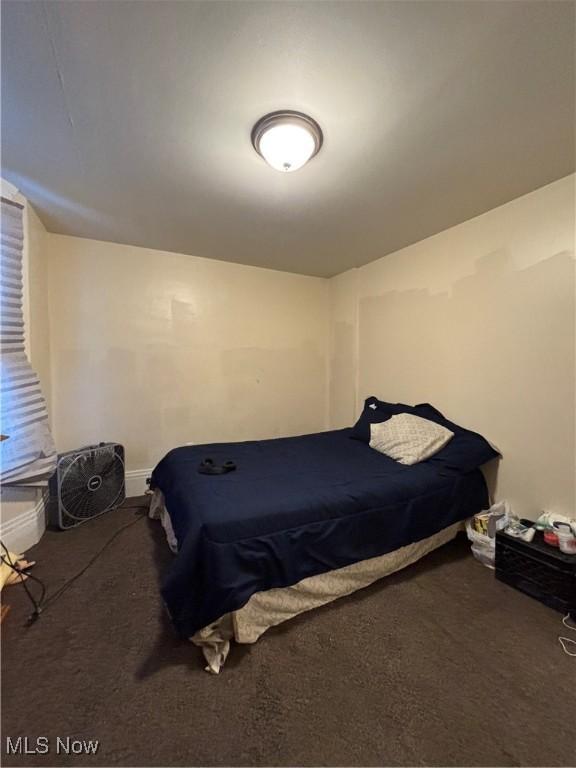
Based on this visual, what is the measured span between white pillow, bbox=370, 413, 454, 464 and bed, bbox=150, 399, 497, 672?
8cm

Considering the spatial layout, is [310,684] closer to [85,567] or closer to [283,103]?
[85,567]

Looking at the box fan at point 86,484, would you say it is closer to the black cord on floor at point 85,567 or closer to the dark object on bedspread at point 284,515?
the black cord on floor at point 85,567

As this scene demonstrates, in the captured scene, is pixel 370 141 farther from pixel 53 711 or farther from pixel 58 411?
pixel 58 411

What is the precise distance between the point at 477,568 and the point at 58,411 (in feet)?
11.2

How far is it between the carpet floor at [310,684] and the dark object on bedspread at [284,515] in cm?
24

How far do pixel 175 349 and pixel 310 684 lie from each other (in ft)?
8.90

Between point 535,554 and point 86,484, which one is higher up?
point 86,484

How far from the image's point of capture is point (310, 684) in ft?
3.92

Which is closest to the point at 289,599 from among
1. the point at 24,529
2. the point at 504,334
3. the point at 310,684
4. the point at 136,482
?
the point at 310,684

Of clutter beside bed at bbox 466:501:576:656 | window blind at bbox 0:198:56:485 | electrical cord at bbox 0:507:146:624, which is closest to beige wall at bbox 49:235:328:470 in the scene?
window blind at bbox 0:198:56:485

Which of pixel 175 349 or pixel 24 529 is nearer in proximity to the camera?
pixel 24 529

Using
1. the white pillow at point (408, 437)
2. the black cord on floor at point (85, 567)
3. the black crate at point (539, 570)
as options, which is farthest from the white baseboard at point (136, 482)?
the black crate at point (539, 570)

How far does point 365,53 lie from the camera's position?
111cm

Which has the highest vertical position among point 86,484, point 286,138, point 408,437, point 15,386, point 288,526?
point 286,138
